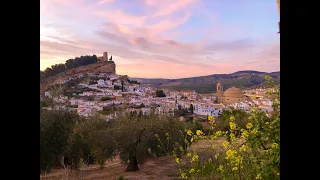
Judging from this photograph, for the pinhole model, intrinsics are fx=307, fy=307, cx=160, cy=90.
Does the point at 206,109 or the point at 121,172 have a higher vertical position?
the point at 206,109

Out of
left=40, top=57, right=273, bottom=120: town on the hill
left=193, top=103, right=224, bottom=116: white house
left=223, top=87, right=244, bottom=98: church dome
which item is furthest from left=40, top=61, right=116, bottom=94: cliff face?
left=223, top=87, right=244, bottom=98: church dome

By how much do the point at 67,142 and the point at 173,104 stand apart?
1871 millimetres

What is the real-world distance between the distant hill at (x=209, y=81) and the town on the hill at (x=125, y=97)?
3.7 inches

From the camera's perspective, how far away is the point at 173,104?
539cm

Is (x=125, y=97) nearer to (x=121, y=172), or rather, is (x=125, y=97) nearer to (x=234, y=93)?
(x=121, y=172)

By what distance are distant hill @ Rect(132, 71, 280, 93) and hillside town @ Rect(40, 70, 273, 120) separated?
0.09 metres

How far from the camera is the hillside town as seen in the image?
4.86 metres

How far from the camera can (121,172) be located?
5.12m

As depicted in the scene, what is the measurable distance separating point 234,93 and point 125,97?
78.1 inches

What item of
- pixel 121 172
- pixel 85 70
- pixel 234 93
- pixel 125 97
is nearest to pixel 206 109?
pixel 234 93

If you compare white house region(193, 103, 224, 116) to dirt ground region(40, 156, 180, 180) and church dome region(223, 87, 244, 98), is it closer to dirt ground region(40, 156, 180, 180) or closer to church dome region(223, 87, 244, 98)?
church dome region(223, 87, 244, 98)
